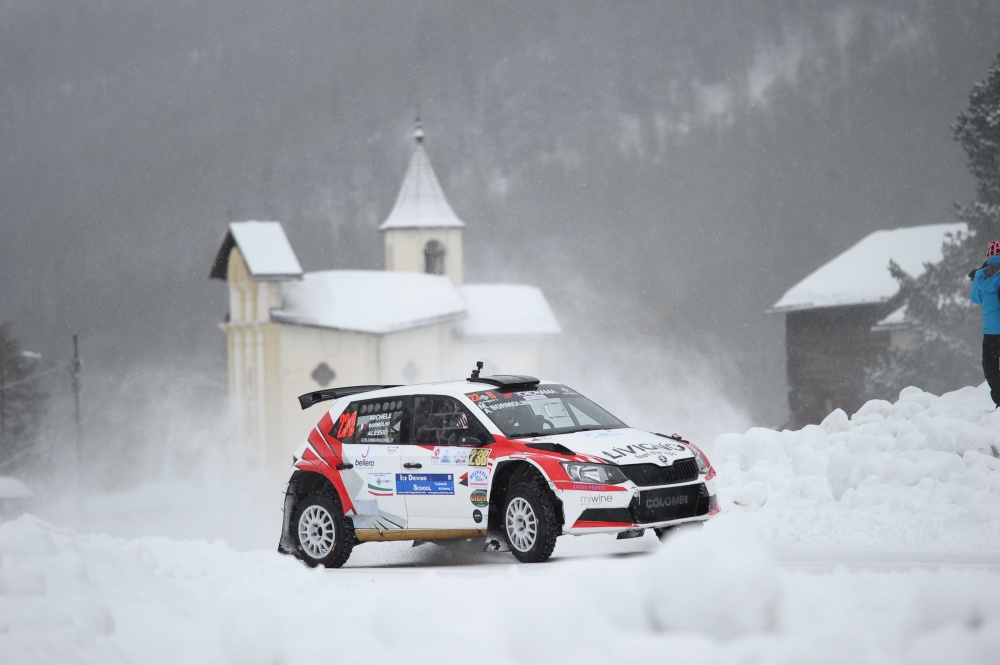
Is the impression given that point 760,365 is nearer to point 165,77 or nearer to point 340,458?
point 165,77

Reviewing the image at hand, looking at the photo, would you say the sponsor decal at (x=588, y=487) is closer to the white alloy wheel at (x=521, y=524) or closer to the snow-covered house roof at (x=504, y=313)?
the white alloy wheel at (x=521, y=524)

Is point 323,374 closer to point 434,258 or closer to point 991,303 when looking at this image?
point 434,258

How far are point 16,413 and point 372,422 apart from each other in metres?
85.3

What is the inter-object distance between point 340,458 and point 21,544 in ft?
12.9

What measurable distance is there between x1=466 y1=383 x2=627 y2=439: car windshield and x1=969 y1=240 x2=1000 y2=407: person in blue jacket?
188 inches

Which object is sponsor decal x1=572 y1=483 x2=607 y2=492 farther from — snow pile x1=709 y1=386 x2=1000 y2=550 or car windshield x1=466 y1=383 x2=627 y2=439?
snow pile x1=709 y1=386 x2=1000 y2=550

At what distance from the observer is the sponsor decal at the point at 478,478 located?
11.0 meters

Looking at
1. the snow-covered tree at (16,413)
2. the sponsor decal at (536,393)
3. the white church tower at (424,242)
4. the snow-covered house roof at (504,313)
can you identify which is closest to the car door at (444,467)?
→ the sponsor decal at (536,393)

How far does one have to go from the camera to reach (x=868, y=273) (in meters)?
66.9

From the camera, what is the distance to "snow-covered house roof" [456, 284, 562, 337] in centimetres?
6938

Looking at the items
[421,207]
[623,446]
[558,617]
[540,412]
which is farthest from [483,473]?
[421,207]

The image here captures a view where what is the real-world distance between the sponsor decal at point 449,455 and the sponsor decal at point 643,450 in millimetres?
1266

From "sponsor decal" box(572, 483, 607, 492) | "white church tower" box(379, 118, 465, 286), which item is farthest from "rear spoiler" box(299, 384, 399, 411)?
"white church tower" box(379, 118, 465, 286)

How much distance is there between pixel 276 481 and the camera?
69438 mm
